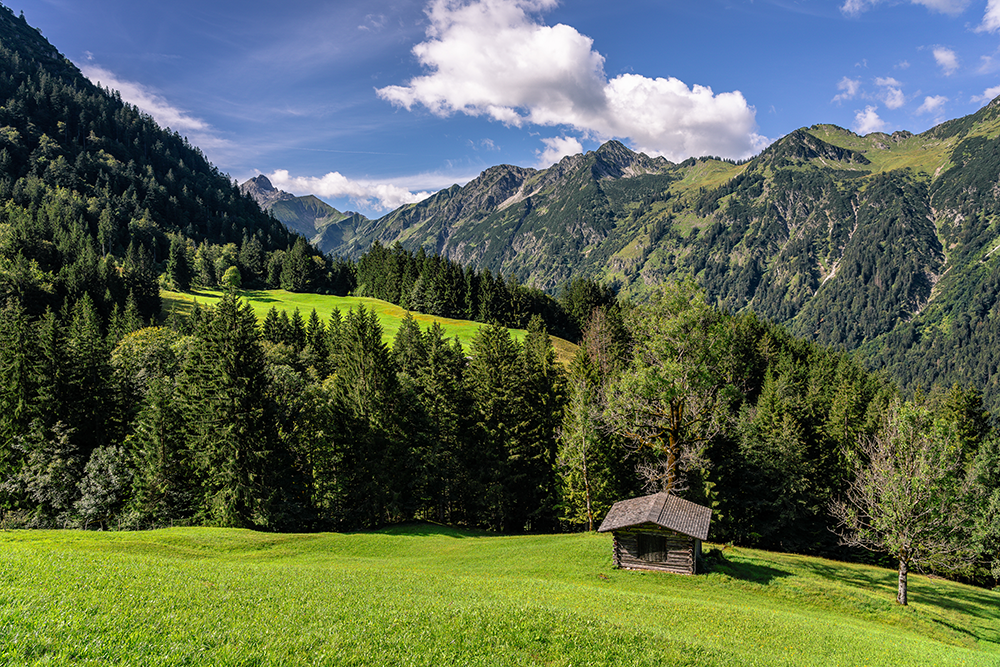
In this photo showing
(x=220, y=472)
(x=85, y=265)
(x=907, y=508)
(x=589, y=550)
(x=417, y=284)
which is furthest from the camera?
(x=417, y=284)

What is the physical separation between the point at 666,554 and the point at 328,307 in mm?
116062

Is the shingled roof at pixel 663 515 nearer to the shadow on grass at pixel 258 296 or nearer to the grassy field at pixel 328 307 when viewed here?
the grassy field at pixel 328 307

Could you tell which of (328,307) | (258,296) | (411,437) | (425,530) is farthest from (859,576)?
(258,296)

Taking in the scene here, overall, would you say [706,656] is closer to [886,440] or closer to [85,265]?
[886,440]

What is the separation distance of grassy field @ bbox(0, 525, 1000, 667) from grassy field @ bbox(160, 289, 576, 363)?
59.0m

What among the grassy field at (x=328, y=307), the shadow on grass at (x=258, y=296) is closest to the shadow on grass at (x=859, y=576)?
the grassy field at (x=328, y=307)

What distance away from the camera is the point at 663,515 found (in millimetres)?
31766

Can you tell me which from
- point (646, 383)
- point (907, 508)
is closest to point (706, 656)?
point (646, 383)

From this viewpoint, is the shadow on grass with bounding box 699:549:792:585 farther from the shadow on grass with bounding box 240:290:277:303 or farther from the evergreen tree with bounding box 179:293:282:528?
the shadow on grass with bounding box 240:290:277:303

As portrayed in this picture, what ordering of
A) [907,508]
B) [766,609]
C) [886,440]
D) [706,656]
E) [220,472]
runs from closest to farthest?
[706,656] → [766,609] → [907,508] → [886,440] → [220,472]

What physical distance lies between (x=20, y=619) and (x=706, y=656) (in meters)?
17.6

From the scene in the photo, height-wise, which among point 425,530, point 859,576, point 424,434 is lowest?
point 425,530

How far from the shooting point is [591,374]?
54.8 metres

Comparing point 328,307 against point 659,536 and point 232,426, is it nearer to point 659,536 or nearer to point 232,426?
point 232,426
